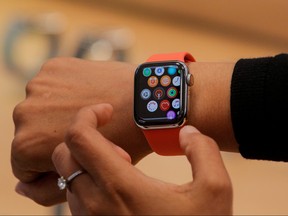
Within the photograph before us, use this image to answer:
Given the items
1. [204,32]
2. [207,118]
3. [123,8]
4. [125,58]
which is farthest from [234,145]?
[204,32]

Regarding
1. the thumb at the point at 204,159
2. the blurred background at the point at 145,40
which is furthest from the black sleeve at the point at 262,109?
the blurred background at the point at 145,40

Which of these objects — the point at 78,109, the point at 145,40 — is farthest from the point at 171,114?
the point at 145,40

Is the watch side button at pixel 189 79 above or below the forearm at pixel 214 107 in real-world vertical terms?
above

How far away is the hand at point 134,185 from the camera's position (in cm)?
45

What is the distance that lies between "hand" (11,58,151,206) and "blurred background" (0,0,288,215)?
50 centimetres

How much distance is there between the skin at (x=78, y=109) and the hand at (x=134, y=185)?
0.50 ft

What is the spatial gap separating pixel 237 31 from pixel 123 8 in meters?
0.46

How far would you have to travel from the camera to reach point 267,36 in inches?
73.7

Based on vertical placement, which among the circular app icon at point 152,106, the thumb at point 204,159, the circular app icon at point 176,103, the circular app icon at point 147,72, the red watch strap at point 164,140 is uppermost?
the circular app icon at point 147,72

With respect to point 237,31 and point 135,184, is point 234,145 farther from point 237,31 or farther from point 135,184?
point 237,31

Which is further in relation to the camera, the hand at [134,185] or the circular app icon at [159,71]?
the circular app icon at [159,71]

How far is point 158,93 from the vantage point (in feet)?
2.04

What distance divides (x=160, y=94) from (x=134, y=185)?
0.64ft

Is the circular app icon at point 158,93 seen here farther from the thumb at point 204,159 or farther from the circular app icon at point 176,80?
the thumb at point 204,159
